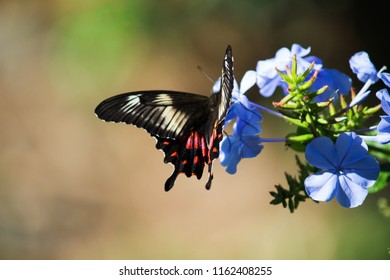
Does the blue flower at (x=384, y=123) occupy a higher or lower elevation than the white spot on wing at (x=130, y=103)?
lower

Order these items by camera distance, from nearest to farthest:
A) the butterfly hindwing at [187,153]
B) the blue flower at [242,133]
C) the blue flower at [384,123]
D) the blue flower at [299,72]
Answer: the blue flower at [384,123] → the blue flower at [242,133] → the blue flower at [299,72] → the butterfly hindwing at [187,153]

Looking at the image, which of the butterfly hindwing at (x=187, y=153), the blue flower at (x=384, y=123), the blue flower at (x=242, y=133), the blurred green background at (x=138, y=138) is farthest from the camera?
the blurred green background at (x=138, y=138)

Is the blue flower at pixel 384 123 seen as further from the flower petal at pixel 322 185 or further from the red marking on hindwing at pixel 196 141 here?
the red marking on hindwing at pixel 196 141

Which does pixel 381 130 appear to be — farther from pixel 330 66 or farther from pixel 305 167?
pixel 330 66

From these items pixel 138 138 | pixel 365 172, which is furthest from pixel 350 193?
pixel 138 138

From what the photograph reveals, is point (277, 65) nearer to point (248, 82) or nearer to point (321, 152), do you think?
point (248, 82)

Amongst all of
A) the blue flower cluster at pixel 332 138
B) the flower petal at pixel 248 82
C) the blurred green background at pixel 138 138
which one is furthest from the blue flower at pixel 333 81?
the blurred green background at pixel 138 138

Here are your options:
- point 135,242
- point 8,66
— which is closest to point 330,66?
point 135,242

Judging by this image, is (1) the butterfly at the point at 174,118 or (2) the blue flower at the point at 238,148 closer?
A: (2) the blue flower at the point at 238,148
